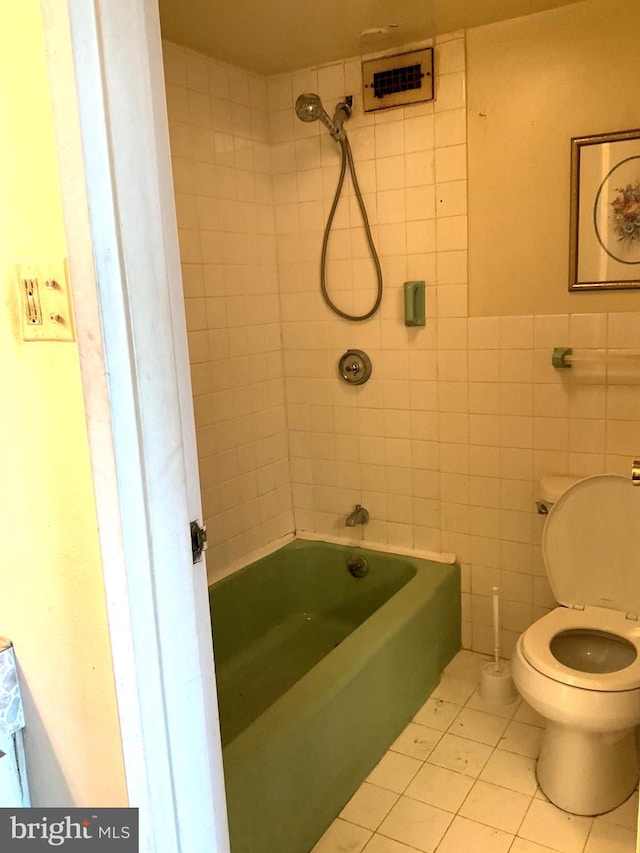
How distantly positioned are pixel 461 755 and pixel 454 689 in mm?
366

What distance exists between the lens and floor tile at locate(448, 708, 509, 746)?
88.7 inches

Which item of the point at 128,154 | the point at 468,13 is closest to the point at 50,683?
the point at 128,154

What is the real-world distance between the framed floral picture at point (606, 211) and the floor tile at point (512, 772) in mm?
1524

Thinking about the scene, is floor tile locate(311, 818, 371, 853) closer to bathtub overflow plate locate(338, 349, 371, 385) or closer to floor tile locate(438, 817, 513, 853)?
floor tile locate(438, 817, 513, 853)

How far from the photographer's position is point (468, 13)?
7.20 ft

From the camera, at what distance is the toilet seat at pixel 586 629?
5.97 ft

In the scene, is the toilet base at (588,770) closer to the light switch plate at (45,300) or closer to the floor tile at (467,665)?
the floor tile at (467,665)

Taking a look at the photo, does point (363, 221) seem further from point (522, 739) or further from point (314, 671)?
point (522, 739)

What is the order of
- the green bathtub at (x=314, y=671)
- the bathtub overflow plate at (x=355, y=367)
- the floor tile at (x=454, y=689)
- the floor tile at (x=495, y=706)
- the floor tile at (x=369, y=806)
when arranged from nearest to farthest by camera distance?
1. the green bathtub at (x=314, y=671)
2. the floor tile at (x=369, y=806)
3. the floor tile at (x=495, y=706)
4. the floor tile at (x=454, y=689)
5. the bathtub overflow plate at (x=355, y=367)

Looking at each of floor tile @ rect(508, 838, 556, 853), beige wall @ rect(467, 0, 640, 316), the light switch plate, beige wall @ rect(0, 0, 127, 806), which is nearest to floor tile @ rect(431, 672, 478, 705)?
floor tile @ rect(508, 838, 556, 853)

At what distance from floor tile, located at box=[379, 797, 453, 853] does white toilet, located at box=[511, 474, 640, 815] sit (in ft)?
1.11

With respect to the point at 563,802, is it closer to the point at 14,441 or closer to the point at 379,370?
the point at 379,370

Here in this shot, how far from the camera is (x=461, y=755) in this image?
7.13 ft

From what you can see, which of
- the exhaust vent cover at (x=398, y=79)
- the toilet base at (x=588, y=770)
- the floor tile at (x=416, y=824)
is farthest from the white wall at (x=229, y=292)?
the toilet base at (x=588, y=770)
